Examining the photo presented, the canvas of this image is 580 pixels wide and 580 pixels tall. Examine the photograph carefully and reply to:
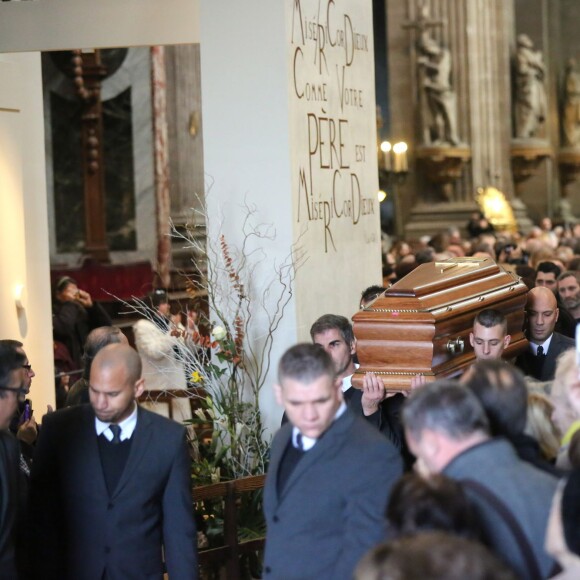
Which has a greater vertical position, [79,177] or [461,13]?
[461,13]

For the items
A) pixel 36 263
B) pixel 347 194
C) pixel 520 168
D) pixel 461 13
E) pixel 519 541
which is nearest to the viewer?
pixel 519 541

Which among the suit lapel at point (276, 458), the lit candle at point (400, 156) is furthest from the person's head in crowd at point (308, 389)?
the lit candle at point (400, 156)

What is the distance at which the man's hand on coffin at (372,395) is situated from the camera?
5453 millimetres

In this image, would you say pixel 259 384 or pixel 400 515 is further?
pixel 259 384

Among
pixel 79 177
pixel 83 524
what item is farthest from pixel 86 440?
pixel 79 177

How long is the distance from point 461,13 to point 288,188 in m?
15.5

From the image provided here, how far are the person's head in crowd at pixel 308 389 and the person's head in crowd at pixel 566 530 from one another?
0.83 m

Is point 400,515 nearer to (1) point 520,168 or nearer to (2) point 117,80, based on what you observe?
(2) point 117,80

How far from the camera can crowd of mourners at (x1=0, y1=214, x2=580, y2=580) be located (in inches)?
114

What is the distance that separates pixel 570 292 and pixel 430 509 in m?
5.89

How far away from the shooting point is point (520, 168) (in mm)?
Result: 25328

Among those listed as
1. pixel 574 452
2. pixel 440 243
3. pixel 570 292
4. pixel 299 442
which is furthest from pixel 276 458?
pixel 440 243

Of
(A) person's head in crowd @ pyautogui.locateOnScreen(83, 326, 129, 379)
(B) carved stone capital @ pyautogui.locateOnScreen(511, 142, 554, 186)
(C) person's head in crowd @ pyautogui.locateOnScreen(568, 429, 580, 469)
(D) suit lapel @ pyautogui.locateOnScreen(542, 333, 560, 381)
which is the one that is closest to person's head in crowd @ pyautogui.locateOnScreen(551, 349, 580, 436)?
(C) person's head in crowd @ pyautogui.locateOnScreen(568, 429, 580, 469)

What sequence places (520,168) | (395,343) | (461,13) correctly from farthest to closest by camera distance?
(520,168)
(461,13)
(395,343)
